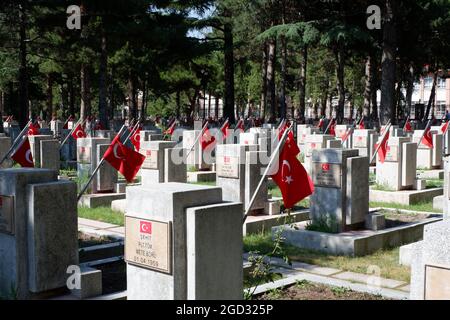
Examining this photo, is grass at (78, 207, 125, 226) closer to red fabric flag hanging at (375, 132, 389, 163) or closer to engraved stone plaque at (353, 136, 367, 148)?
red fabric flag hanging at (375, 132, 389, 163)

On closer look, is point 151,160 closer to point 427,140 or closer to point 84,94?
point 427,140

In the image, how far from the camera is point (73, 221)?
672 centimetres

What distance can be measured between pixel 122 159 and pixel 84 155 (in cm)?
383

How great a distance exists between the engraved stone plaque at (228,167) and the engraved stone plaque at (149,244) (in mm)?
6244

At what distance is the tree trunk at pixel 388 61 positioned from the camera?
26897 millimetres

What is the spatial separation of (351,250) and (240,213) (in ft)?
14.5

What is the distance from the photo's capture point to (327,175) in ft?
33.1

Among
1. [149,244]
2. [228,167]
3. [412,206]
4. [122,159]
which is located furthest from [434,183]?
[149,244]

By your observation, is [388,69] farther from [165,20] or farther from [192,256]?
[192,256]

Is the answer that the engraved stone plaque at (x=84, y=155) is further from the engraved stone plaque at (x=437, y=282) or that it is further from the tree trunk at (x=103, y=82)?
the tree trunk at (x=103, y=82)

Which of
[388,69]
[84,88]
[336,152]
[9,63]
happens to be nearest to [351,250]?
[336,152]

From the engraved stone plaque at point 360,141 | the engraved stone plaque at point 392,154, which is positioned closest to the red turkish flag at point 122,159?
the engraved stone plaque at point 392,154

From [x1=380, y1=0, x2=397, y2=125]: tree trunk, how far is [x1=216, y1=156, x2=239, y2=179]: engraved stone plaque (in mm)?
16978

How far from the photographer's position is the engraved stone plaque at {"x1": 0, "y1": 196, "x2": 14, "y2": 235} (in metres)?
6.41
